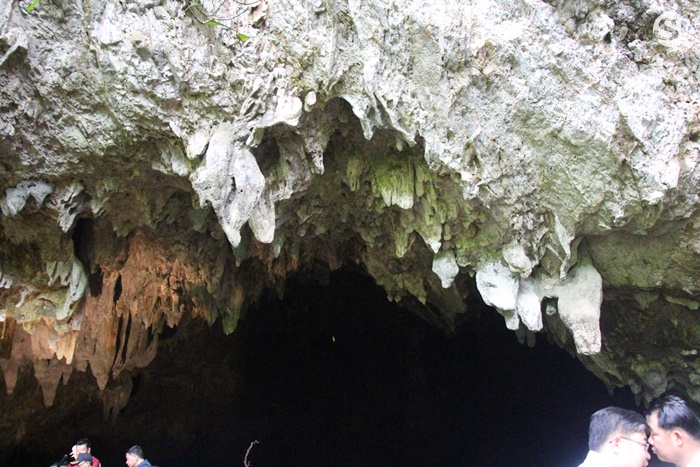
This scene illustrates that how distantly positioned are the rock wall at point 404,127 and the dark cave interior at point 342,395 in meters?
3.57

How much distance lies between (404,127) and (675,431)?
2.12 m

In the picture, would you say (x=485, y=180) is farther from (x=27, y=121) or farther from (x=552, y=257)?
(x=27, y=121)

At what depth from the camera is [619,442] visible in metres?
1.89

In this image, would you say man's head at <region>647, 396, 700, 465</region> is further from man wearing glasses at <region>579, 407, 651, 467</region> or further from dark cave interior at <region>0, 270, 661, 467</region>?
dark cave interior at <region>0, 270, 661, 467</region>

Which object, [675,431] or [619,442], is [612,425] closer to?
[619,442]

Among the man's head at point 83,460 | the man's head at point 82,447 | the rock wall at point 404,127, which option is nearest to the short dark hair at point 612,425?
the rock wall at point 404,127

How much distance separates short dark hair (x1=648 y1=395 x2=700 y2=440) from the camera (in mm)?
1873

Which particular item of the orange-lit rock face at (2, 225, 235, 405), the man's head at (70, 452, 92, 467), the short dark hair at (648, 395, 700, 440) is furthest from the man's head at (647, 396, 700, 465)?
the orange-lit rock face at (2, 225, 235, 405)

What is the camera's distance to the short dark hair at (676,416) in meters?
1.87

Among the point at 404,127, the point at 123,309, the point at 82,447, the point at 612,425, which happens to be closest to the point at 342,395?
the point at 123,309

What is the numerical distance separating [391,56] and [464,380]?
253 inches

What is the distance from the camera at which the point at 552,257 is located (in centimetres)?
363

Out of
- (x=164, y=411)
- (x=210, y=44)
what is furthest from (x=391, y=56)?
(x=164, y=411)

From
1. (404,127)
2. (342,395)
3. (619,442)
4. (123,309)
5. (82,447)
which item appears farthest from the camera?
(342,395)
